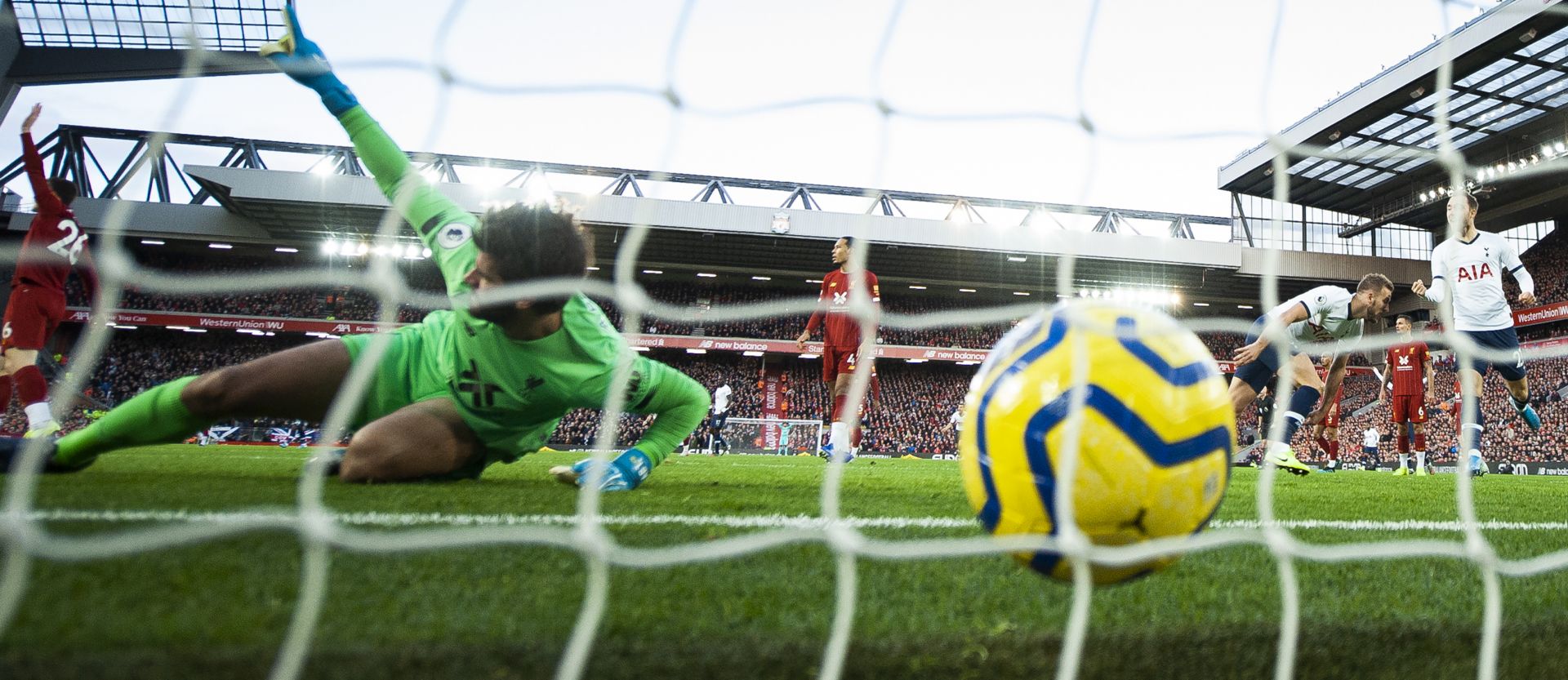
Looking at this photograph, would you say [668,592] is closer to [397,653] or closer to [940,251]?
[397,653]

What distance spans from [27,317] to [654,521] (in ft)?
16.8

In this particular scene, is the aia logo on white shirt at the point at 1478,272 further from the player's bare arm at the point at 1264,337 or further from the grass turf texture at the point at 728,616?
the grass turf texture at the point at 728,616

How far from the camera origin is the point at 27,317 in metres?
4.98

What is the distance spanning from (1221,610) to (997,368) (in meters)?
0.56

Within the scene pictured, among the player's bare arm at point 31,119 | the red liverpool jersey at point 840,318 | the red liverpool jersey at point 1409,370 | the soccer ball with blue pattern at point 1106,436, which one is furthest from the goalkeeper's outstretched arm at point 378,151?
the red liverpool jersey at point 1409,370

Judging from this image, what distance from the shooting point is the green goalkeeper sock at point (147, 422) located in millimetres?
2316

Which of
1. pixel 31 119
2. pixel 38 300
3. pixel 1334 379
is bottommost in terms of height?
pixel 1334 379

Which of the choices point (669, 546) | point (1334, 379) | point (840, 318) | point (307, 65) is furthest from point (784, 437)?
point (669, 546)

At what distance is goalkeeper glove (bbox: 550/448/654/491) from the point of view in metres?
3.00

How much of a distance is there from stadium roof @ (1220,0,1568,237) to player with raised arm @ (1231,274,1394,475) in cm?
999

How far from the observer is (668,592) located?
4.50 feet

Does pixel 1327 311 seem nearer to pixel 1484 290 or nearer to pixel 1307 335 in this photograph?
pixel 1307 335

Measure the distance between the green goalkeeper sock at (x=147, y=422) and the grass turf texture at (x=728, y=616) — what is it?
347mm

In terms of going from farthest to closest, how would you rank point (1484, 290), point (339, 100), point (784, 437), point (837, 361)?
Answer: point (784, 437) < point (837, 361) < point (1484, 290) < point (339, 100)
